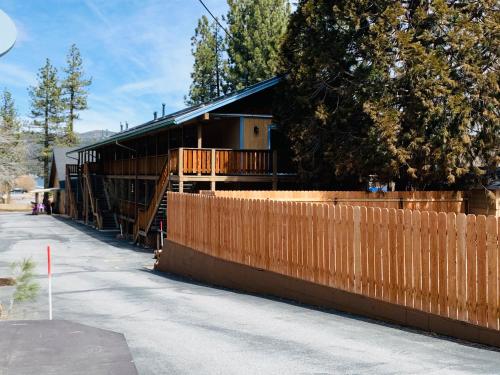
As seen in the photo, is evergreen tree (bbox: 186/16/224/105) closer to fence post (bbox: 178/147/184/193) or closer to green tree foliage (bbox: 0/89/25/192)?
green tree foliage (bbox: 0/89/25/192)

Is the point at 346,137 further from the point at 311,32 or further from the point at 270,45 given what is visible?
the point at 270,45

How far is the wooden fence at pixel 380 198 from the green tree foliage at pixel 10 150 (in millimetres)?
43143

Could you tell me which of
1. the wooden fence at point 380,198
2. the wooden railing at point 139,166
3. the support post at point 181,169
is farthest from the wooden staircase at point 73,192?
the wooden fence at point 380,198

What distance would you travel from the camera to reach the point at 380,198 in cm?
1883

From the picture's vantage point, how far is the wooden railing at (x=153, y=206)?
2382cm

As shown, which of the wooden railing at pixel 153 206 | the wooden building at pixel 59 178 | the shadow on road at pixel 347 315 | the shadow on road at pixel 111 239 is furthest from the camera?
the wooden building at pixel 59 178

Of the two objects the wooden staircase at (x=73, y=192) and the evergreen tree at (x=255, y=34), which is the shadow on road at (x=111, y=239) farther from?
the evergreen tree at (x=255, y=34)

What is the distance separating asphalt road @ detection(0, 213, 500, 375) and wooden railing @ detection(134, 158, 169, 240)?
922 centimetres

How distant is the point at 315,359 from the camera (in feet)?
22.3

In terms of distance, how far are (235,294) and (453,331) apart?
5.70 m

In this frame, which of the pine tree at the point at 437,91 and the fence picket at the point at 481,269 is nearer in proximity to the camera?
the fence picket at the point at 481,269

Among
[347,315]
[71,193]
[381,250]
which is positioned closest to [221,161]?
[347,315]

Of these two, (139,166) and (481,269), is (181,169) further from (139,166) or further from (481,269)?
(481,269)

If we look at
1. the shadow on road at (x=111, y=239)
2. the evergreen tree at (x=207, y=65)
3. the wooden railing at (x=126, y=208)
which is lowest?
the shadow on road at (x=111, y=239)
